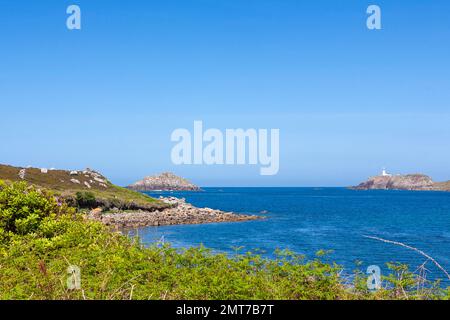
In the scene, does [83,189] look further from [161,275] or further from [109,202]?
[161,275]

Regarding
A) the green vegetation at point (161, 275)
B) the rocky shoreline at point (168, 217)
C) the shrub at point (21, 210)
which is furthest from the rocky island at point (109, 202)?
the green vegetation at point (161, 275)

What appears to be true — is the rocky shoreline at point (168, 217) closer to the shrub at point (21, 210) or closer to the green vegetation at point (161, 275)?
the shrub at point (21, 210)

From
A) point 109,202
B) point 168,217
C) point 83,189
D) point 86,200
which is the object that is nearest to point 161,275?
point 86,200

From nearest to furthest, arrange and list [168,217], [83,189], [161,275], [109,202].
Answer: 1. [161,275]
2. [168,217]
3. [109,202]
4. [83,189]

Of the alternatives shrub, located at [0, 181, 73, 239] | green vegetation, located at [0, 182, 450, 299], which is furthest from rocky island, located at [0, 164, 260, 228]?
green vegetation, located at [0, 182, 450, 299]

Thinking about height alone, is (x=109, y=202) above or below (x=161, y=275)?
below

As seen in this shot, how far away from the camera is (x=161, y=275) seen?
11.0m

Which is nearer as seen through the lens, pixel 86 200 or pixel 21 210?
pixel 21 210

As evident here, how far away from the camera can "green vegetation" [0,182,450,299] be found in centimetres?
945

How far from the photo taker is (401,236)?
53812mm

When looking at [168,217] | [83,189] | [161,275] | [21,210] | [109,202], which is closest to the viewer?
[161,275]

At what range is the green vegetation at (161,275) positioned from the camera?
372 inches
